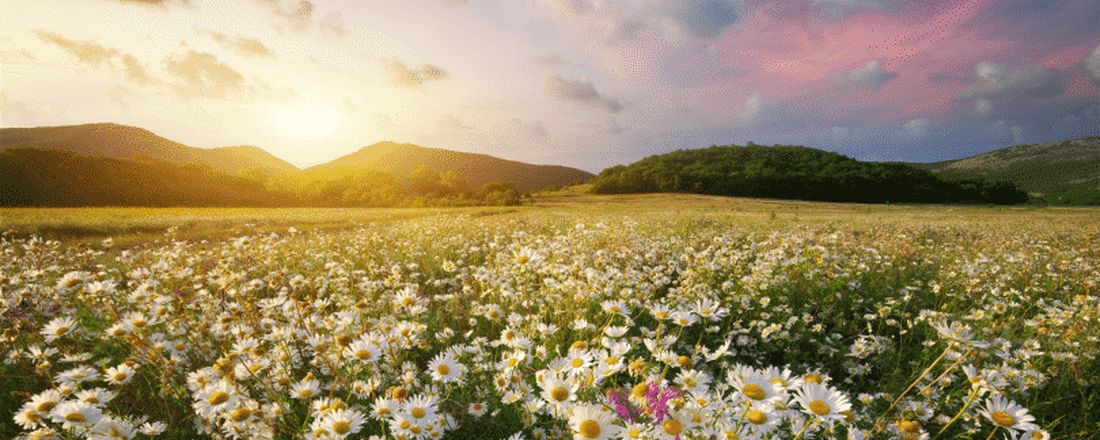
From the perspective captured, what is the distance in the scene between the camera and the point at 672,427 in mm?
1623

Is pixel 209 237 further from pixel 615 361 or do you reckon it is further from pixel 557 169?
pixel 557 169

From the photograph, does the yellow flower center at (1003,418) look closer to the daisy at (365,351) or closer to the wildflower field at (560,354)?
the wildflower field at (560,354)

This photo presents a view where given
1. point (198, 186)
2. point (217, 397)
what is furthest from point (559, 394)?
point (198, 186)

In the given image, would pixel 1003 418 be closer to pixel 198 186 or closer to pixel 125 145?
pixel 198 186

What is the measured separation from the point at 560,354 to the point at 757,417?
176 cm

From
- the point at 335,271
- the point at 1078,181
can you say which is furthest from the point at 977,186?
the point at 335,271

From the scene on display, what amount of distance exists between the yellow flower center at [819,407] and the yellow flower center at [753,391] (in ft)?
0.55

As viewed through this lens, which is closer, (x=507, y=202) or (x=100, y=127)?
(x=507, y=202)

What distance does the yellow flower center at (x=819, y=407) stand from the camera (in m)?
1.56

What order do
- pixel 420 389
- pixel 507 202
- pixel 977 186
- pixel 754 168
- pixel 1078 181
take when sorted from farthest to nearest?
pixel 1078 181 < pixel 754 168 < pixel 977 186 < pixel 507 202 < pixel 420 389

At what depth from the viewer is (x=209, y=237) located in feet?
50.3

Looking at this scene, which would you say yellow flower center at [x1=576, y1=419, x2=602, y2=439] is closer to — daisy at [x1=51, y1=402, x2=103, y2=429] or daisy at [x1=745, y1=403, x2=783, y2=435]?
daisy at [x1=745, y1=403, x2=783, y2=435]

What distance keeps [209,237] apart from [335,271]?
41.9 feet

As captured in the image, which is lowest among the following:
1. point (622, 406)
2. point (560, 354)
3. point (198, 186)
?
point (560, 354)
